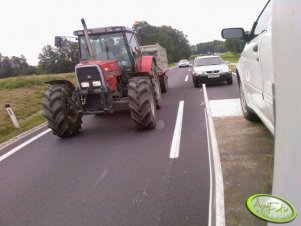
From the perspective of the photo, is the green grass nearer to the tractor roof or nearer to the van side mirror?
the tractor roof

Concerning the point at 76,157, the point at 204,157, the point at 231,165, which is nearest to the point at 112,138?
the point at 76,157

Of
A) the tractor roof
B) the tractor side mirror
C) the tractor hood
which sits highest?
the tractor roof

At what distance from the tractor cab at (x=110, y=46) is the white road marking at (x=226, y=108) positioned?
→ 249 centimetres

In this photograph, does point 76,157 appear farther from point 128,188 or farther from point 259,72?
point 259,72

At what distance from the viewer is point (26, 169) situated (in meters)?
5.36

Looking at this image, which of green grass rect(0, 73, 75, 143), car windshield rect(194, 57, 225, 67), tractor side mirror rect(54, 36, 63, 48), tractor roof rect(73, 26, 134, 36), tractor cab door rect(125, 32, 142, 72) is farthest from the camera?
car windshield rect(194, 57, 225, 67)

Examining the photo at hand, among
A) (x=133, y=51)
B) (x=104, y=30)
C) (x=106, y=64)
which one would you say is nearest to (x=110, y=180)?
(x=106, y=64)

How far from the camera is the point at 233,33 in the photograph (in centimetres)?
493

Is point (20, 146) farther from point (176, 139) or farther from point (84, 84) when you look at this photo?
point (176, 139)

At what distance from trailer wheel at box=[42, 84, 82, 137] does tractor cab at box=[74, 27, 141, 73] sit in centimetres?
131

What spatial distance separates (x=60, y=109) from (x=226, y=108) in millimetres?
4118

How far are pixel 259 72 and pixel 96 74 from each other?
4128 millimetres

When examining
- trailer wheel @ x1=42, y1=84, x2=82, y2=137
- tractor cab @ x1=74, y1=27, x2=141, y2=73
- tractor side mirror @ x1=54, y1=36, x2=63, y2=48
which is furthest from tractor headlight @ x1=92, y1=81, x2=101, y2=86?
tractor side mirror @ x1=54, y1=36, x2=63, y2=48

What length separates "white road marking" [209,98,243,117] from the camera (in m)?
6.88
